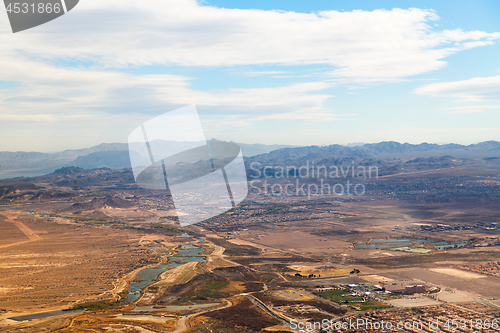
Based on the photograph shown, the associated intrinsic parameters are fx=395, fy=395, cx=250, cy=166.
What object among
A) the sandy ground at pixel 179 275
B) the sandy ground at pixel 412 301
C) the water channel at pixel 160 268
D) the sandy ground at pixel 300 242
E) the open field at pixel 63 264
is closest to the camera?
the sandy ground at pixel 412 301

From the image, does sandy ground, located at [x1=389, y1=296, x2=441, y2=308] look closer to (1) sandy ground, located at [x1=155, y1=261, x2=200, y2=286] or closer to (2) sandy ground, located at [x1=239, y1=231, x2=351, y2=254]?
(1) sandy ground, located at [x1=155, y1=261, x2=200, y2=286]

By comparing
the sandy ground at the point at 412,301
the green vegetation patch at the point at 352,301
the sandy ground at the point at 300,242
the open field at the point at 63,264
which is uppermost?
the open field at the point at 63,264

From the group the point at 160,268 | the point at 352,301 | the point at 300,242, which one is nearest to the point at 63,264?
the point at 160,268

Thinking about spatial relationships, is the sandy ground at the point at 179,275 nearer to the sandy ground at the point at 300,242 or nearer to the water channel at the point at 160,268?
the water channel at the point at 160,268

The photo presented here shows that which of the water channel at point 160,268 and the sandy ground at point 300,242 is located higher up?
the water channel at point 160,268

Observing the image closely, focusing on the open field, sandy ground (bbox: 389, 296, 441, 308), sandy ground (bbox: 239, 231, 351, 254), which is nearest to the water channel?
the open field

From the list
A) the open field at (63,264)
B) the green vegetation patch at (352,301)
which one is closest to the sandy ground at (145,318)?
the open field at (63,264)

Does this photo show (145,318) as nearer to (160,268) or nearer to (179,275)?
(179,275)

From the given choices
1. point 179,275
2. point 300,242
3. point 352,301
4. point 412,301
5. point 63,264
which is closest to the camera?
point 412,301

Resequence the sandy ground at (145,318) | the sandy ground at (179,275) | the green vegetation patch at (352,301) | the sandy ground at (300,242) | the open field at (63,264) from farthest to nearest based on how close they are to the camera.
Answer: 1. the sandy ground at (300,242)
2. the sandy ground at (179,275)
3. the open field at (63,264)
4. the green vegetation patch at (352,301)
5. the sandy ground at (145,318)

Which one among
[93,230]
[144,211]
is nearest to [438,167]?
[144,211]

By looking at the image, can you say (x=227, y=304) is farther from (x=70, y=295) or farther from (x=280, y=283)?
(x=70, y=295)
